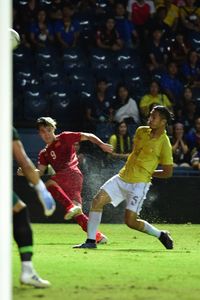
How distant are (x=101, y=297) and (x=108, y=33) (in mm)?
14127

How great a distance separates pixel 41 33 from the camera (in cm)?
2188

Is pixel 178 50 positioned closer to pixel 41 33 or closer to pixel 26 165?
pixel 41 33

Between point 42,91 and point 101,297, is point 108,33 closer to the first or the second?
point 42,91

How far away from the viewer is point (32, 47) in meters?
21.9

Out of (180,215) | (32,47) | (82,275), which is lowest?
(180,215)

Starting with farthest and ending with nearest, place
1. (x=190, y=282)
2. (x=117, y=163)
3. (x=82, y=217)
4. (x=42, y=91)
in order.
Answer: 1. (x=42, y=91)
2. (x=117, y=163)
3. (x=82, y=217)
4. (x=190, y=282)

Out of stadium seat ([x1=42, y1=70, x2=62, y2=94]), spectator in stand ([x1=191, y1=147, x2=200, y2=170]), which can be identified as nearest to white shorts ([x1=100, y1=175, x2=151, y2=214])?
spectator in stand ([x1=191, y1=147, x2=200, y2=170])

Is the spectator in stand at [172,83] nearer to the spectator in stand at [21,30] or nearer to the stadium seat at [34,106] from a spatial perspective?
the stadium seat at [34,106]

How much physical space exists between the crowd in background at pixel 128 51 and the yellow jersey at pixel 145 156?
6.48 m

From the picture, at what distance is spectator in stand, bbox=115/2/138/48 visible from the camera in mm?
22438

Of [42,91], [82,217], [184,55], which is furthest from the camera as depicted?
[184,55]

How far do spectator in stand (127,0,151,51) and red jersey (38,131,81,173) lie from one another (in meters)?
8.58
